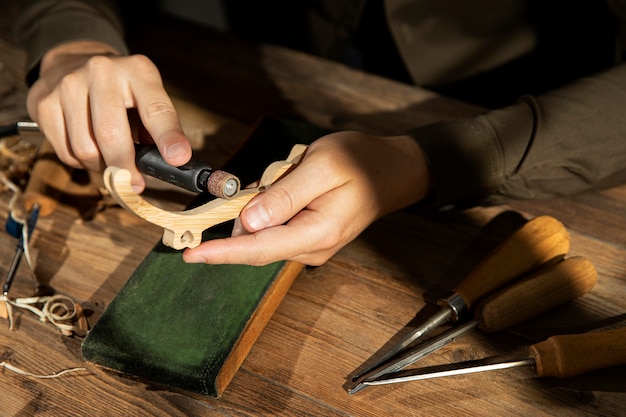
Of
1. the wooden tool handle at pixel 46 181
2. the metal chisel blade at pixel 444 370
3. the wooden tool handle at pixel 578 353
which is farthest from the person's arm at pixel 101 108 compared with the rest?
A: the wooden tool handle at pixel 578 353

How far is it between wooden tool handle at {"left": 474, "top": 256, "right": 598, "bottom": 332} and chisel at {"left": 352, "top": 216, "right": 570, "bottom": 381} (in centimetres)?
2

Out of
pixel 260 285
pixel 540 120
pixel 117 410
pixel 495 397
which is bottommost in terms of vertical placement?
pixel 117 410

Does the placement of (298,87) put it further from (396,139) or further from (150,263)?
(150,263)

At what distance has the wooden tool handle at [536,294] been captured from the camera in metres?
0.92

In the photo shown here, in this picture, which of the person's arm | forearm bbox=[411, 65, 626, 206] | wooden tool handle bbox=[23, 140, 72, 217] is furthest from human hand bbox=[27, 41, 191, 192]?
forearm bbox=[411, 65, 626, 206]

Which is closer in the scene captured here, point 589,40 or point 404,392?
point 404,392

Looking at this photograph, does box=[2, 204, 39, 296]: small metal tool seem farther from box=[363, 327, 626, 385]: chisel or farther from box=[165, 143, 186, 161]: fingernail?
box=[363, 327, 626, 385]: chisel

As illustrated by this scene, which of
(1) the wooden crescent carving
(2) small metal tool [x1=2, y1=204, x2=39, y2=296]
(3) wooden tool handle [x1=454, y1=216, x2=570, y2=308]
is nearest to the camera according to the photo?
(1) the wooden crescent carving

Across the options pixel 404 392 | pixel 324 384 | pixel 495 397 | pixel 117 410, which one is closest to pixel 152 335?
pixel 117 410

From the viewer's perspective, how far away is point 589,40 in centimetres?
148

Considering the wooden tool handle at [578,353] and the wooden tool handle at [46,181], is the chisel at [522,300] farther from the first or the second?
the wooden tool handle at [46,181]

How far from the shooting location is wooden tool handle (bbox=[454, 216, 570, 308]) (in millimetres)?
943

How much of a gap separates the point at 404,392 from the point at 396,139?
1.31ft

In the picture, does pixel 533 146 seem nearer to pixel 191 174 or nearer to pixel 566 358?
pixel 566 358
